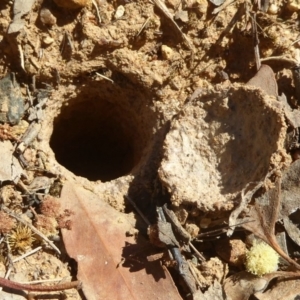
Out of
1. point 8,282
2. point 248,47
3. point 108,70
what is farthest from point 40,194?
point 248,47

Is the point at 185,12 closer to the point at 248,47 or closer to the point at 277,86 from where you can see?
the point at 248,47

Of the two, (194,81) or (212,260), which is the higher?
(194,81)

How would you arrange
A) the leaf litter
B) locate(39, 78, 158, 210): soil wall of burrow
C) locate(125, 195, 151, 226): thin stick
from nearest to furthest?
the leaf litter → locate(125, 195, 151, 226): thin stick → locate(39, 78, 158, 210): soil wall of burrow

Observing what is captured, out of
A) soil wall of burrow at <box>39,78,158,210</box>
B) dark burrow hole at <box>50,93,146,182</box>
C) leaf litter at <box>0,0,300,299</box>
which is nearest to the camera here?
leaf litter at <box>0,0,300,299</box>

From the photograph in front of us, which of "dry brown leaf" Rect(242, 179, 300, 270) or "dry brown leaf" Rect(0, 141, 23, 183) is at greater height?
"dry brown leaf" Rect(0, 141, 23, 183)

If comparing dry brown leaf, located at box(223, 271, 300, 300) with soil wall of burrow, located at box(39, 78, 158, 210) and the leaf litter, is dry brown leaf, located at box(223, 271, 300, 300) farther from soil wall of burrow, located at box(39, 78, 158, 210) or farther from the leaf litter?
soil wall of burrow, located at box(39, 78, 158, 210)

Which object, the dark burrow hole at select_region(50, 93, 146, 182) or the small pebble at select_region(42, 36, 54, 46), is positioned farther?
the dark burrow hole at select_region(50, 93, 146, 182)

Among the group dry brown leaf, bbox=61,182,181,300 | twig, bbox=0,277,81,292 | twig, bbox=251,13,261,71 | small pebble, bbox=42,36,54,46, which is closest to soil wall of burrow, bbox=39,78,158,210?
dry brown leaf, bbox=61,182,181,300

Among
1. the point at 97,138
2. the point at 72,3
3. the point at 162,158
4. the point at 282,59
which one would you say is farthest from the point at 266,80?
the point at 97,138
